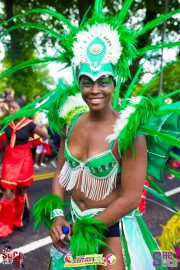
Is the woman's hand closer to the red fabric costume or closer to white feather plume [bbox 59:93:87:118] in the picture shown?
white feather plume [bbox 59:93:87:118]

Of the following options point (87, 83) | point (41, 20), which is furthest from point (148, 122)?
point (41, 20)

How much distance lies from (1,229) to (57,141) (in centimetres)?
421

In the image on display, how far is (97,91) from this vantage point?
5.33 ft

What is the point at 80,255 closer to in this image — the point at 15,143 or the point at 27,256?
the point at 27,256

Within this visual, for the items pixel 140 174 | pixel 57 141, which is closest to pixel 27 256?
pixel 140 174

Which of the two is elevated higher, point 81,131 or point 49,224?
point 81,131

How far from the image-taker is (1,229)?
3725 millimetres

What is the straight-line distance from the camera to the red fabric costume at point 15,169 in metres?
3.80

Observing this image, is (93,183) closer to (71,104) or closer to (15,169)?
(71,104)

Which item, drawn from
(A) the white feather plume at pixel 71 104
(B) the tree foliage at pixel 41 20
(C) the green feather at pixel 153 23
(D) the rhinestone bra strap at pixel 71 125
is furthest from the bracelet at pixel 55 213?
(B) the tree foliage at pixel 41 20

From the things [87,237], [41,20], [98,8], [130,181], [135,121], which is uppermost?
[41,20]

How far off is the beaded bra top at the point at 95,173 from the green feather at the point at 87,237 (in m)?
0.17

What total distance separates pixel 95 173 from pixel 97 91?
45 centimetres

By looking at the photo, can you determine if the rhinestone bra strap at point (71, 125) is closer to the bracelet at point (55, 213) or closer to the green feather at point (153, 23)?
the bracelet at point (55, 213)
